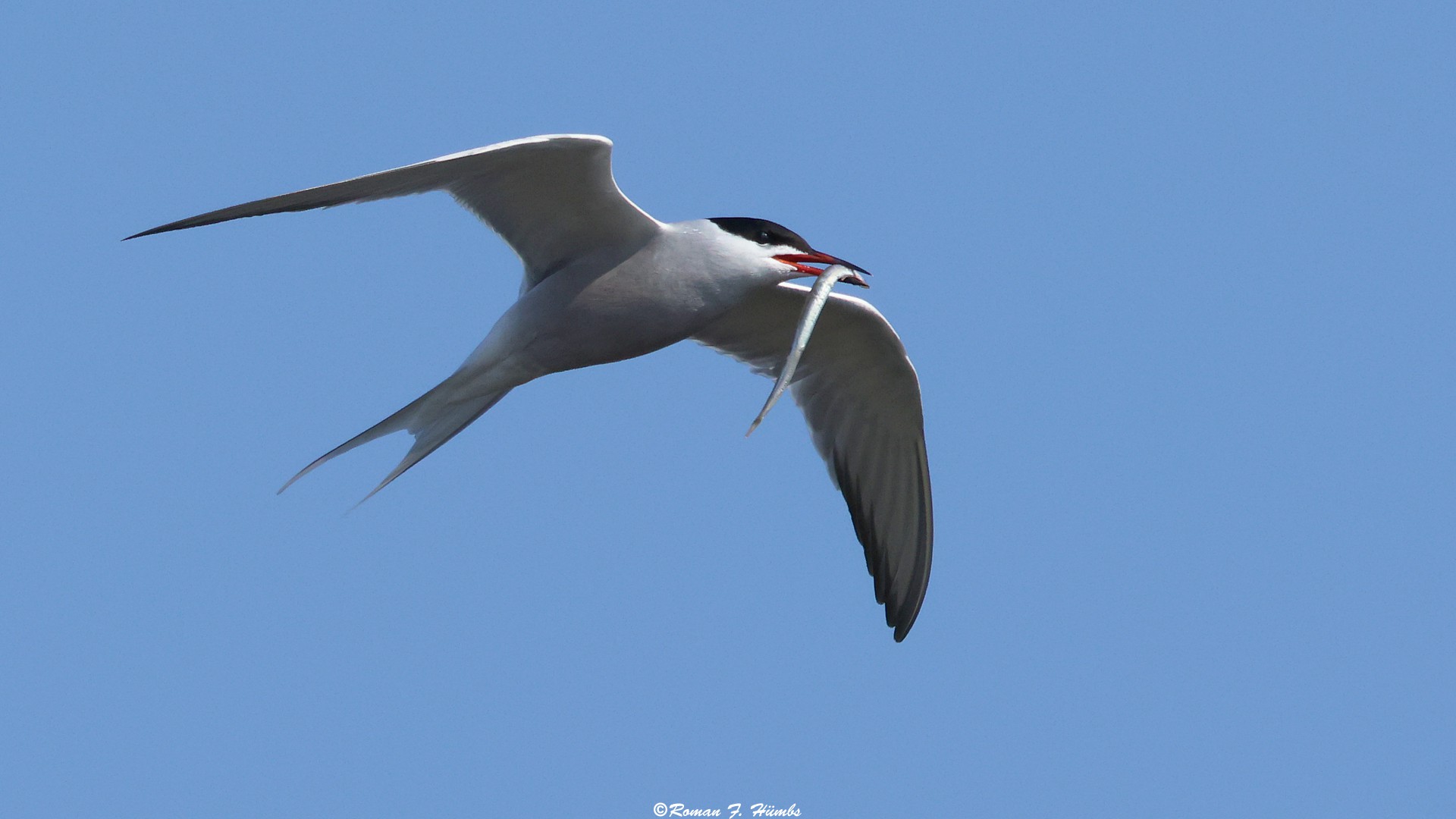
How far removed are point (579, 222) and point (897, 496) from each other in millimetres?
2930

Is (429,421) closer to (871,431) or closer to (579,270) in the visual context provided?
(579,270)

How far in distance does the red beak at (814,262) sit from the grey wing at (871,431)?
32.9 inches

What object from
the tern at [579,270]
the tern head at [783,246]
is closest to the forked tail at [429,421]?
the tern at [579,270]

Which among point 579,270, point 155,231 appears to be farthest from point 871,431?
point 155,231

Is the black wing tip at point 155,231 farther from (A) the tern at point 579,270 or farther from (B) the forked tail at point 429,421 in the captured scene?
(B) the forked tail at point 429,421

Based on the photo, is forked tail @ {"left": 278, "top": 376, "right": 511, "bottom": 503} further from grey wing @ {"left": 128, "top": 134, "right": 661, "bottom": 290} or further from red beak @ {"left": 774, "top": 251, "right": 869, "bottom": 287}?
red beak @ {"left": 774, "top": 251, "right": 869, "bottom": 287}

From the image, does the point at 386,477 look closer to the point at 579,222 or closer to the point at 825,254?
the point at 579,222

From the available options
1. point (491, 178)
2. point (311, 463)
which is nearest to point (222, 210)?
point (491, 178)

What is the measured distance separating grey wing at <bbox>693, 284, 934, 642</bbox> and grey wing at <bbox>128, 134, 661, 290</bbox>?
4.60ft

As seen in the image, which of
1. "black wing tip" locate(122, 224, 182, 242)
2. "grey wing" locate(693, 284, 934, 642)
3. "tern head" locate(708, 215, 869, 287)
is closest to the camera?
"black wing tip" locate(122, 224, 182, 242)

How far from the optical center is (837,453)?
8523mm

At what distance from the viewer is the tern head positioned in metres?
7.09

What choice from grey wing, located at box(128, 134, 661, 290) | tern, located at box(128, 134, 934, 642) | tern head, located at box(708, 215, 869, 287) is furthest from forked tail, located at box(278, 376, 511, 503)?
tern head, located at box(708, 215, 869, 287)

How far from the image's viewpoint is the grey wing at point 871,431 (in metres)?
8.19
